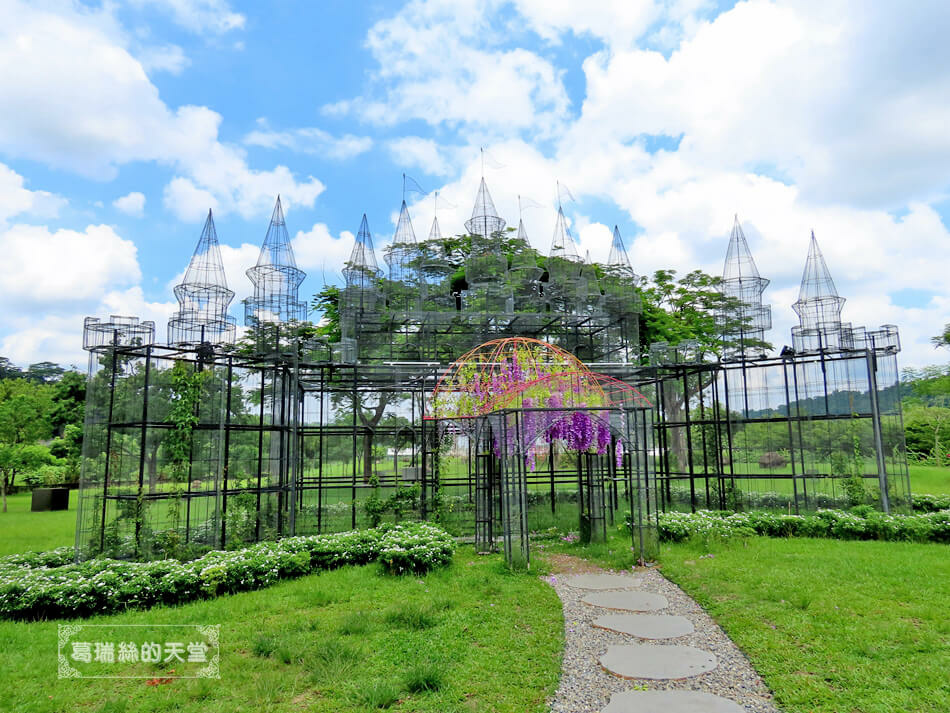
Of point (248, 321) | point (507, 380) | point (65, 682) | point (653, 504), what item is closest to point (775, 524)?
point (653, 504)

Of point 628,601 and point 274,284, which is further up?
point 274,284

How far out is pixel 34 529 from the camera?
1562 centimetres

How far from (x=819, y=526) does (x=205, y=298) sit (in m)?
13.9

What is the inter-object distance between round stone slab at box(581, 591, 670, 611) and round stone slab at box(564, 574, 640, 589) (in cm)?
37

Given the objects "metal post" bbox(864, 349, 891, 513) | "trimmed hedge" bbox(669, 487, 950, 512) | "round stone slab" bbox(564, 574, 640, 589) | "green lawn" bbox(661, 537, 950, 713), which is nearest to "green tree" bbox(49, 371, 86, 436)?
"round stone slab" bbox(564, 574, 640, 589)

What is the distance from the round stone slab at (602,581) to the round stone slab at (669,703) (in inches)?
139

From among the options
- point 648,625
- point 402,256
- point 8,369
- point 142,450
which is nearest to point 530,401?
point 648,625

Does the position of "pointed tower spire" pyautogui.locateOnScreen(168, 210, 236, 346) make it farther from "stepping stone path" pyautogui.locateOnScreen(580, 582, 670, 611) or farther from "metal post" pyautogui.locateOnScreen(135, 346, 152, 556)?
"stepping stone path" pyautogui.locateOnScreen(580, 582, 670, 611)

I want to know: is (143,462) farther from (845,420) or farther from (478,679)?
(845,420)

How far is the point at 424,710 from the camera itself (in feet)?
14.5

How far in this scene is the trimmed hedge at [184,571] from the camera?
7438 mm

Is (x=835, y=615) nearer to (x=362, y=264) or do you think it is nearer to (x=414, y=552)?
Answer: (x=414, y=552)

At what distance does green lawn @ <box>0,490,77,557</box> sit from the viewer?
1288cm

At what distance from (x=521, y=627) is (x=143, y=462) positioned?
24.8 ft
